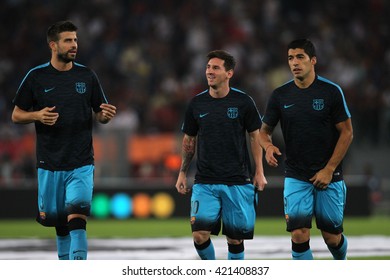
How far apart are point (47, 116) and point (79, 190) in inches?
33.6

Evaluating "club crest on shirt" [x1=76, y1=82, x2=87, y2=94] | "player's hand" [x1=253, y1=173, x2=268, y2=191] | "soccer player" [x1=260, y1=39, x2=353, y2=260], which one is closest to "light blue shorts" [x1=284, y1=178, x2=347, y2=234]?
"soccer player" [x1=260, y1=39, x2=353, y2=260]

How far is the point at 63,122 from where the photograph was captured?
962 centimetres

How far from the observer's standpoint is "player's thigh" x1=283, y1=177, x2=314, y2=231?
30.8ft

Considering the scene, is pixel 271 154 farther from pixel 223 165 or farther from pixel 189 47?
pixel 189 47

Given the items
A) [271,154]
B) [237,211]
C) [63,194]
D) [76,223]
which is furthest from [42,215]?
[271,154]

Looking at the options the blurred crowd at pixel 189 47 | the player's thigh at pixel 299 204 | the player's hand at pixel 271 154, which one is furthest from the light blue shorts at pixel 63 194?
the blurred crowd at pixel 189 47

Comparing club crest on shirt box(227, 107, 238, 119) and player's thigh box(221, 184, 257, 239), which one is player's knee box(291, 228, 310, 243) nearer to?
player's thigh box(221, 184, 257, 239)

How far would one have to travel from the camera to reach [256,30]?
83.0ft

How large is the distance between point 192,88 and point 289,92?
14200mm

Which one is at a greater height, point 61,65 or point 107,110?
point 61,65

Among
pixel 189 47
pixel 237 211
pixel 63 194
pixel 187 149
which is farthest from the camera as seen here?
pixel 189 47

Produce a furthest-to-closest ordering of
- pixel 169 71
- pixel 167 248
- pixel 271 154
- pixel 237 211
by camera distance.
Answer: pixel 169 71
pixel 167 248
pixel 237 211
pixel 271 154
